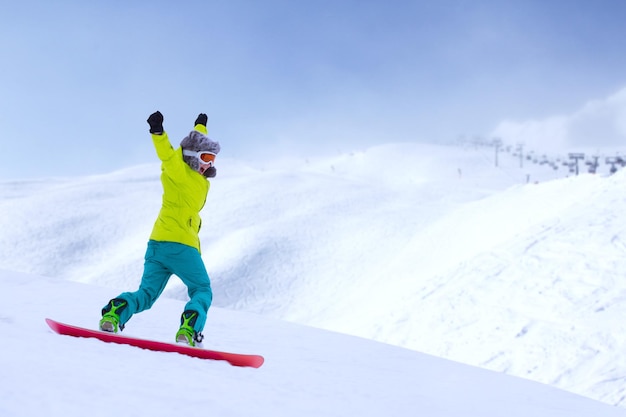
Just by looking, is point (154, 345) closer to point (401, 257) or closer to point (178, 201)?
point (178, 201)

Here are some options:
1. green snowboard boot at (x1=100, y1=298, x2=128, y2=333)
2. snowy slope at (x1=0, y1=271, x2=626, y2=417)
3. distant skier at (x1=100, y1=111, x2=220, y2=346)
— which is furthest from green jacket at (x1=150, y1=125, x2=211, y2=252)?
snowy slope at (x1=0, y1=271, x2=626, y2=417)

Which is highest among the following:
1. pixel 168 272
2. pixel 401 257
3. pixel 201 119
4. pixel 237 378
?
pixel 401 257

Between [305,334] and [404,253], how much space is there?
1293cm

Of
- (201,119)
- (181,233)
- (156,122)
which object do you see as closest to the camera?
(156,122)

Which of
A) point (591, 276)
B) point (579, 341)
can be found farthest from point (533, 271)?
point (579, 341)

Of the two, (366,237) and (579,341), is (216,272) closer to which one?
(366,237)

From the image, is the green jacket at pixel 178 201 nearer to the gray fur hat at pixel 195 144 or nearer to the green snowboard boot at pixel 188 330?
the gray fur hat at pixel 195 144

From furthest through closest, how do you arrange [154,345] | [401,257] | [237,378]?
1. [401,257]
2. [154,345]
3. [237,378]

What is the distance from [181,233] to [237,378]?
48.2 inches

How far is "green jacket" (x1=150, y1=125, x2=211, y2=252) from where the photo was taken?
4.16 metres

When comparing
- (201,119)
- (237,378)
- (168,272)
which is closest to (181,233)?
(168,272)

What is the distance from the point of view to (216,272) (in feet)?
57.8

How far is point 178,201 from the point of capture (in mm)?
4207

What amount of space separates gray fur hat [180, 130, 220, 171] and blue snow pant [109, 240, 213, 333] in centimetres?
63
